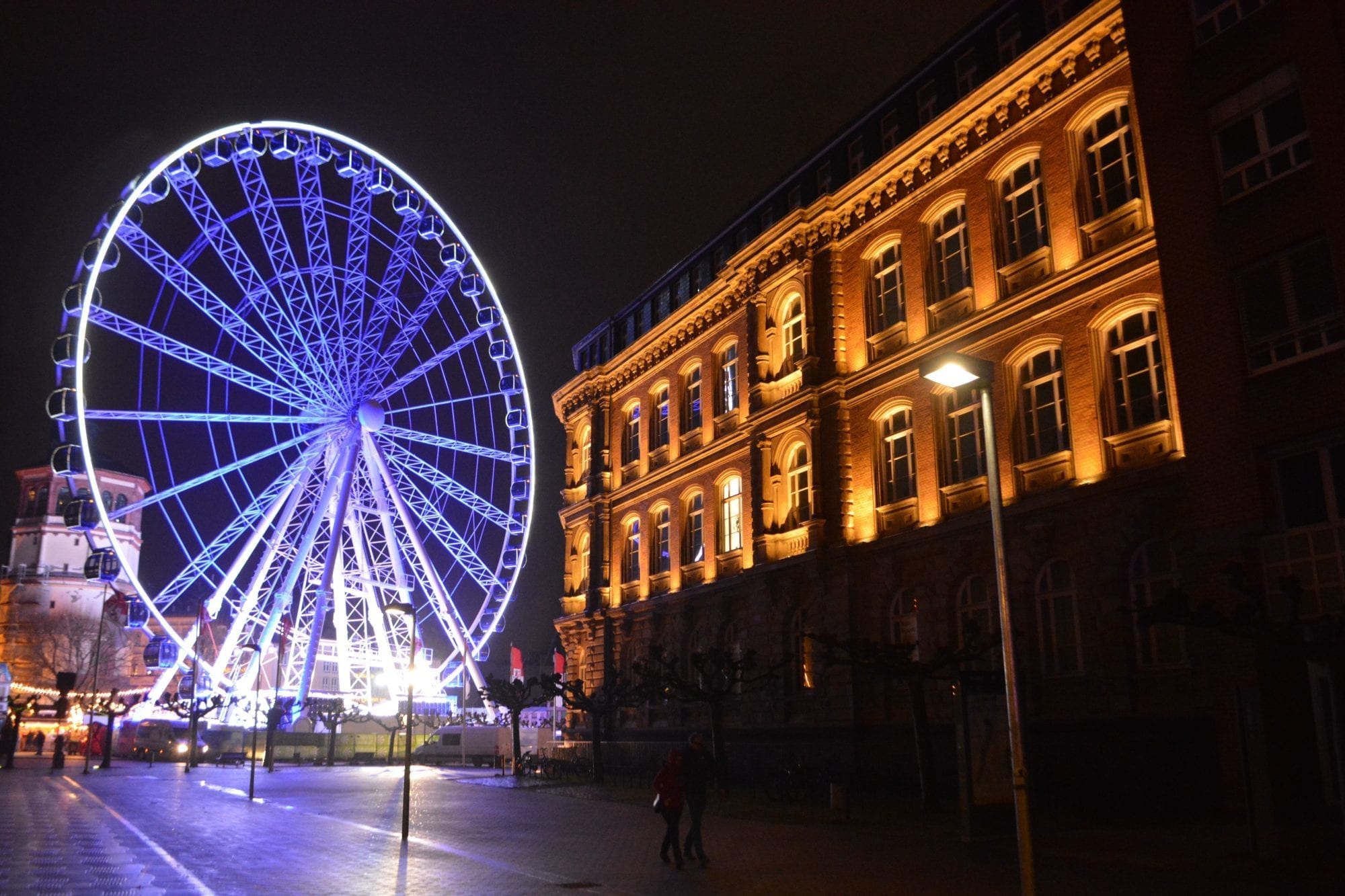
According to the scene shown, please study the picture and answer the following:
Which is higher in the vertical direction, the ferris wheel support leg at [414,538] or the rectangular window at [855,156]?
the rectangular window at [855,156]

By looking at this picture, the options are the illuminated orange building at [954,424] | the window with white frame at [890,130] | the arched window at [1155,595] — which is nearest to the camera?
the arched window at [1155,595]

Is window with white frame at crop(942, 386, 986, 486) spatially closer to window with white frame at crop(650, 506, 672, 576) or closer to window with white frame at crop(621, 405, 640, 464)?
window with white frame at crop(650, 506, 672, 576)

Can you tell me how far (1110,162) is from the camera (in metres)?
27.2

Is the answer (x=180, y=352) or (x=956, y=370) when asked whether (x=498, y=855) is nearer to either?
(x=956, y=370)

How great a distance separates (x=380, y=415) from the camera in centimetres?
4684

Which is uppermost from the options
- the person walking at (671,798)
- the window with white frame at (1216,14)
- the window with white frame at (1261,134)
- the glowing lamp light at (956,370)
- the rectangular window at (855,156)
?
the rectangular window at (855,156)

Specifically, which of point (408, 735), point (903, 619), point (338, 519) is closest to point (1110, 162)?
point (903, 619)

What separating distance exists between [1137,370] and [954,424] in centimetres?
628

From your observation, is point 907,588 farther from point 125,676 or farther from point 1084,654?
point 125,676

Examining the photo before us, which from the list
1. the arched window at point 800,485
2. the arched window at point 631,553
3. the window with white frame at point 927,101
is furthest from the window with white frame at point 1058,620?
the arched window at point 631,553

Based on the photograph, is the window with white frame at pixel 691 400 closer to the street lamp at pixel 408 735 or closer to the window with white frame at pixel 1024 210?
the window with white frame at pixel 1024 210

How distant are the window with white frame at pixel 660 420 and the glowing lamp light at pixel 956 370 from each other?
34.4m

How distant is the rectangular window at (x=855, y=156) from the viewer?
36.8 meters

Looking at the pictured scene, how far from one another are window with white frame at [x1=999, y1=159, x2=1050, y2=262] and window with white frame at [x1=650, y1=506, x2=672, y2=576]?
20140 millimetres
